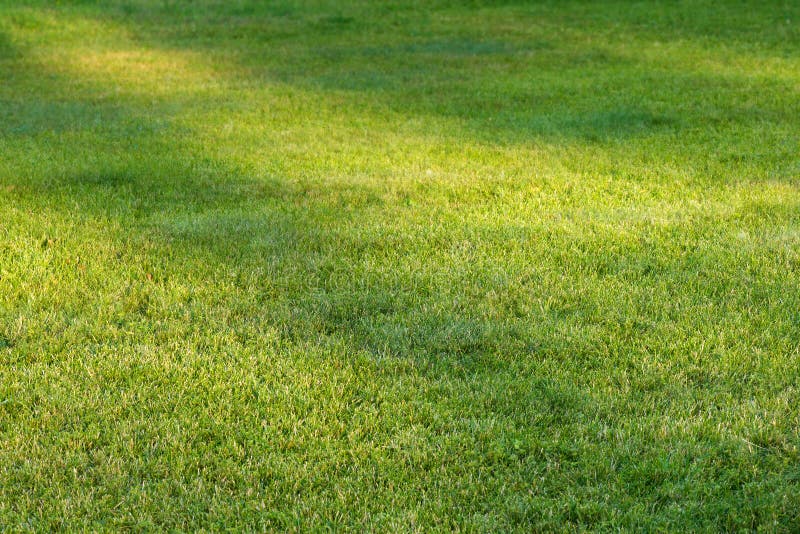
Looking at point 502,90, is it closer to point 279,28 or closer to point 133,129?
point 133,129

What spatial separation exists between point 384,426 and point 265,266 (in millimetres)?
2063

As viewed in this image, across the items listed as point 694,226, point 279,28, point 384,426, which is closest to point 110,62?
point 279,28

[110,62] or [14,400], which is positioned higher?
[110,62]

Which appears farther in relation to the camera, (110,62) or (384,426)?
(110,62)

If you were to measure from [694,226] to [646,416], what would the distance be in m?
2.84

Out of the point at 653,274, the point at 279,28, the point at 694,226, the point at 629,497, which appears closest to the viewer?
the point at 629,497

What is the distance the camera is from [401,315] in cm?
504

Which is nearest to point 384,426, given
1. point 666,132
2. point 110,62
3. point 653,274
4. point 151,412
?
point 151,412

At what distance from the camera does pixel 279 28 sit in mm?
18438

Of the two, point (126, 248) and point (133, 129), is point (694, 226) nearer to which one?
point (126, 248)

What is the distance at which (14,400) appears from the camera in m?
4.11

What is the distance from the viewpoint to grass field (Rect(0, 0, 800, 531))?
3.55 m

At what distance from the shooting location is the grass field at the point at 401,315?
3.55m

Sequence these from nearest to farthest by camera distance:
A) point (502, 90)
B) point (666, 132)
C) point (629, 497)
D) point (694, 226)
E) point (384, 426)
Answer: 1. point (629, 497)
2. point (384, 426)
3. point (694, 226)
4. point (666, 132)
5. point (502, 90)
